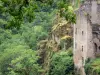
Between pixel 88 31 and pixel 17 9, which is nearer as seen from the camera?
pixel 17 9

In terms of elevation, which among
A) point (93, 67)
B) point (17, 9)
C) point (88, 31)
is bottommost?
point (93, 67)

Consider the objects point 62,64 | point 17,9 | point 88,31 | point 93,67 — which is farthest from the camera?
point 62,64

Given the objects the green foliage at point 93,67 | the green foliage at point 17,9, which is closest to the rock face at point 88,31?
the green foliage at point 93,67

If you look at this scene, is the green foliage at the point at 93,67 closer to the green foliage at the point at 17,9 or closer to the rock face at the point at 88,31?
the rock face at the point at 88,31

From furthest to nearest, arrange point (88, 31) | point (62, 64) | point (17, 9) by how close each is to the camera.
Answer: point (62, 64)
point (88, 31)
point (17, 9)

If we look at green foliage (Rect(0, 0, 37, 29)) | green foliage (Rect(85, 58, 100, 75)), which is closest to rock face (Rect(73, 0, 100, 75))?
green foliage (Rect(85, 58, 100, 75))

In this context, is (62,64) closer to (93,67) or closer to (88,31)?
(88,31)

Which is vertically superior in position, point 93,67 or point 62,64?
point 93,67

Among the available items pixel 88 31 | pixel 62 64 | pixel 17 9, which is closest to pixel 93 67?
pixel 88 31
